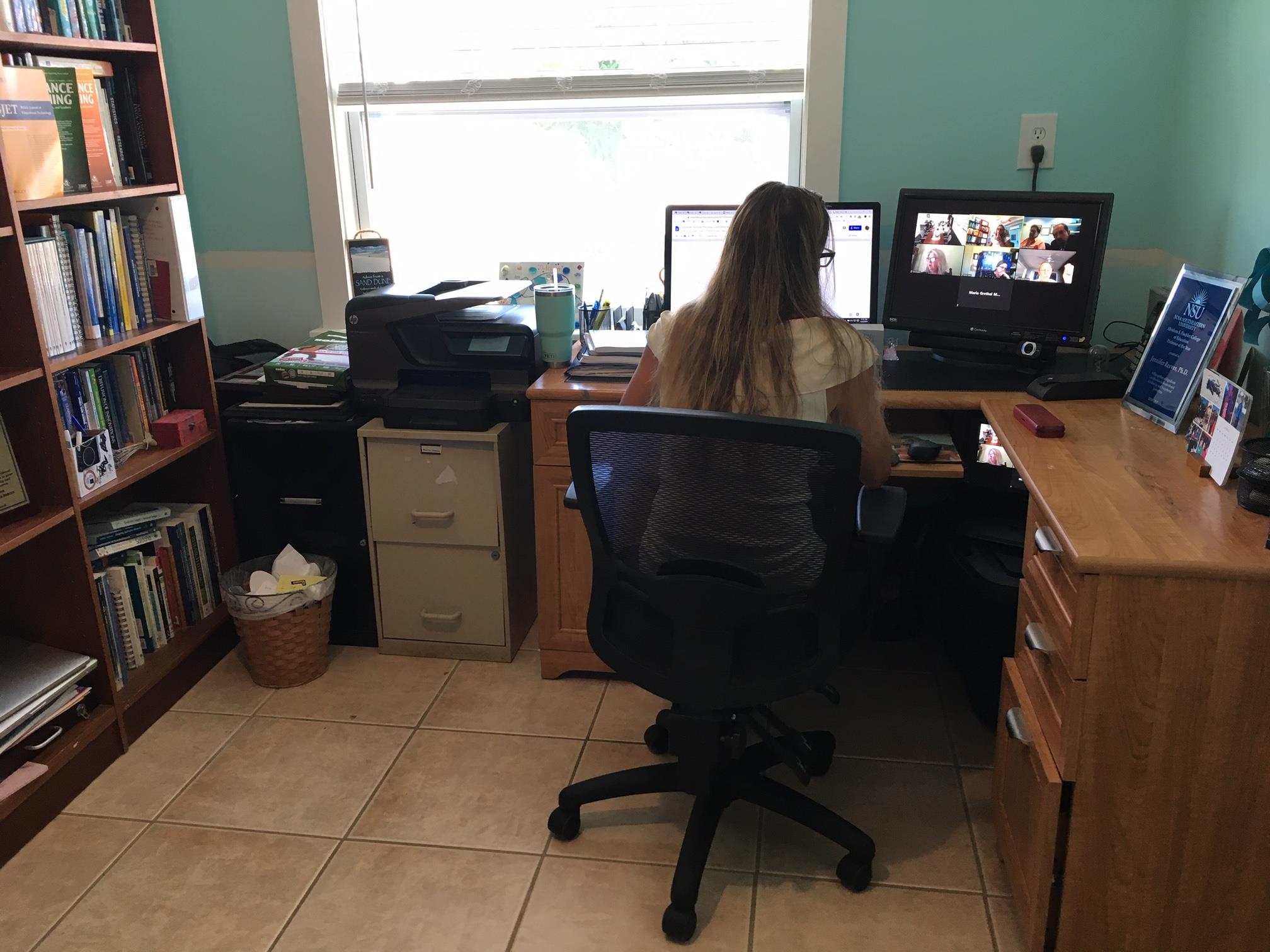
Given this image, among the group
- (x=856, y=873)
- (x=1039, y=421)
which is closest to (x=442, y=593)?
(x=856, y=873)

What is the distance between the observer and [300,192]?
2979 millimetres

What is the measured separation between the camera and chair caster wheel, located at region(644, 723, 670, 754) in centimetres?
228

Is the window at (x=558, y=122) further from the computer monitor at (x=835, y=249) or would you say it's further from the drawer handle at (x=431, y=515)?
the drawer handle at (x=431, y=515)

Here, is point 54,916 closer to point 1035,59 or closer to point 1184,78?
point 1035,59

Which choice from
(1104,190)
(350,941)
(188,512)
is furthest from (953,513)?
(188,512)

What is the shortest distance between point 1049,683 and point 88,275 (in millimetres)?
2121

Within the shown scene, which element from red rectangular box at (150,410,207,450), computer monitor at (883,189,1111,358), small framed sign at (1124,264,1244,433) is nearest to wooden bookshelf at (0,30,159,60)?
red rectangular box at (150,410,207,450)

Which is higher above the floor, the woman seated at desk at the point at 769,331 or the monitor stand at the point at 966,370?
the woman seated at desk at the point at 769,331

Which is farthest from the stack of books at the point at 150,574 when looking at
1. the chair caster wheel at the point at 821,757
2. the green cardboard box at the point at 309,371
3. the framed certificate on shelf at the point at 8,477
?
the chair caster wheel at the point at 821,757

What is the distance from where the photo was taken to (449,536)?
2.65 metres

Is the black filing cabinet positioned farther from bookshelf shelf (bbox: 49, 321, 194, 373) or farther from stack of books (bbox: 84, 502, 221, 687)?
bookshelf shelf (bbox: 49, 321, 194, 373)

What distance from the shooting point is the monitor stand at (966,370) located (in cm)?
237

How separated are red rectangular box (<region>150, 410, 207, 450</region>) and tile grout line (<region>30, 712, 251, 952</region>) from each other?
69 centimetres

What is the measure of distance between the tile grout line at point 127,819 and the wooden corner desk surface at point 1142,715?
165 centimetres
